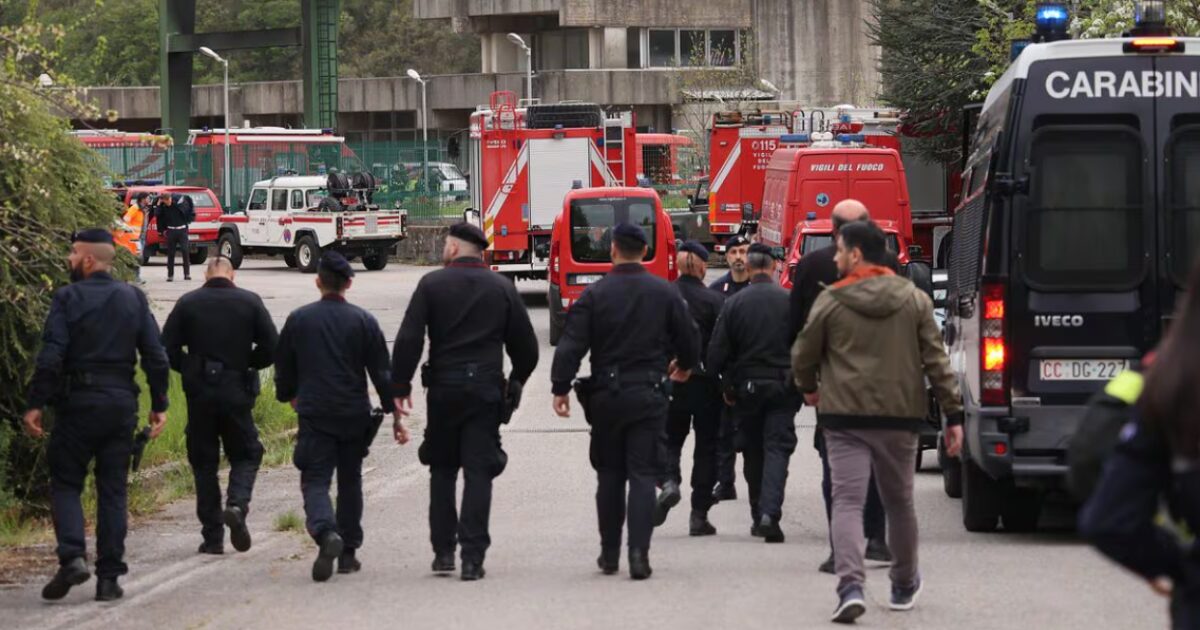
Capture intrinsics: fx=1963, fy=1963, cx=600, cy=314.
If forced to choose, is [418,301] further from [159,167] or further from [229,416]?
[159,167]

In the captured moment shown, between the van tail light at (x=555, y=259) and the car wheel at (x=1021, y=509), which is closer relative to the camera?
the car wheel at (x=1021, y=509)

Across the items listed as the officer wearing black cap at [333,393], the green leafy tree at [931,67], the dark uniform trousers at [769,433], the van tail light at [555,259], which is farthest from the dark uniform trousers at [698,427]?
the green leafy tree at [931,67]

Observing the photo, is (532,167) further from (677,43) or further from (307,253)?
(677,43)

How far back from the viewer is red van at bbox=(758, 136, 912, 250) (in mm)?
26156

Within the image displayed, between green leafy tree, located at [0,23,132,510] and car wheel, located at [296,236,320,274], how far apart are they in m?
30.1

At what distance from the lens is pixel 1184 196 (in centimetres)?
1056

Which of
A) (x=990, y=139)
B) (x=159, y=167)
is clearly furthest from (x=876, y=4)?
(x=990, y=139)

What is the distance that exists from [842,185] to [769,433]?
15.3 metres

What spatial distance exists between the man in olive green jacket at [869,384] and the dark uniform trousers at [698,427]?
2924 mm

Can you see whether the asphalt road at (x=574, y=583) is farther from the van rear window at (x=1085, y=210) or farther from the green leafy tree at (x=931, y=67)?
the green leafy tree at (x=931, y=67)

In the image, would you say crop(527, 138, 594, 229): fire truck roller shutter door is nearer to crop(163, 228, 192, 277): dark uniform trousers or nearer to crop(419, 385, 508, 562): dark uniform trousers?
crop(163, 228, 192, 277): dark uniform trousers

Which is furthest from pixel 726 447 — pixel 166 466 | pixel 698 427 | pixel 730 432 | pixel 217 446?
pixel 166 466

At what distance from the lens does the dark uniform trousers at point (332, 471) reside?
9.96m

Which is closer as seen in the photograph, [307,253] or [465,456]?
[465,456]
